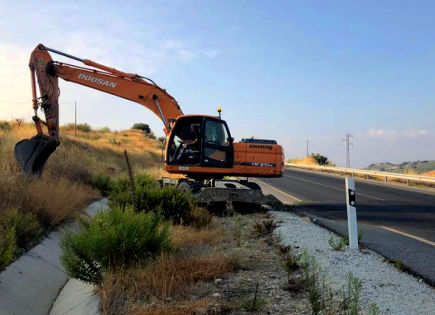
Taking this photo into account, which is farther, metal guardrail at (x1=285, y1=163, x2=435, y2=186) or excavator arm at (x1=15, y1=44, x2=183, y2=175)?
metal guardrail at (x1=285, y1=163, x2=435, y2=186)

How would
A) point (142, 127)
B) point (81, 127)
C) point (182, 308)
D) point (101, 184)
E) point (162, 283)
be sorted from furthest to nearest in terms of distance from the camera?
point (142, 127), point (81, 127), point (101, 184), point (162, 283), point (182, 308)

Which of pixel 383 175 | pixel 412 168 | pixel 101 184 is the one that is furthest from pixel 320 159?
pixel 101 184

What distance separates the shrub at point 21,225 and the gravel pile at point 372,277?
13.5 ft

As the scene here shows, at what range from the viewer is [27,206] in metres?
7.80

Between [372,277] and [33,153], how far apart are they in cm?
926

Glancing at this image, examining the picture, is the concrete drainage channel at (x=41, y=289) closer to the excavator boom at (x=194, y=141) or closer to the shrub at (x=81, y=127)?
the excavator boom at (x=194, y=141)

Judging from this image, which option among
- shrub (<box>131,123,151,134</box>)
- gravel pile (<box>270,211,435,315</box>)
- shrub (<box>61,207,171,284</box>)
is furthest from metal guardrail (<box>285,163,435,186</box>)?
shrub (<box>131,123,151,134</box>)

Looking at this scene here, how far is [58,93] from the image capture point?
1347 centimetres

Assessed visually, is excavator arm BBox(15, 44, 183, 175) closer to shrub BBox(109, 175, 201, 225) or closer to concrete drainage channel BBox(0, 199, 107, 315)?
shrub BBox(109, 175, 201, 225)

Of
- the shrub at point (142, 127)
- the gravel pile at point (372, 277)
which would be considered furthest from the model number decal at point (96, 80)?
the shrub at point (142, 127)

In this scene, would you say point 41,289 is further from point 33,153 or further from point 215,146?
point 215,146

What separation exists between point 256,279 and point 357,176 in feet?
109

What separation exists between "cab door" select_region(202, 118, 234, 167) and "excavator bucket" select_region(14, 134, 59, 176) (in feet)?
14.5

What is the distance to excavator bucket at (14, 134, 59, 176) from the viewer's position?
36.7ft
